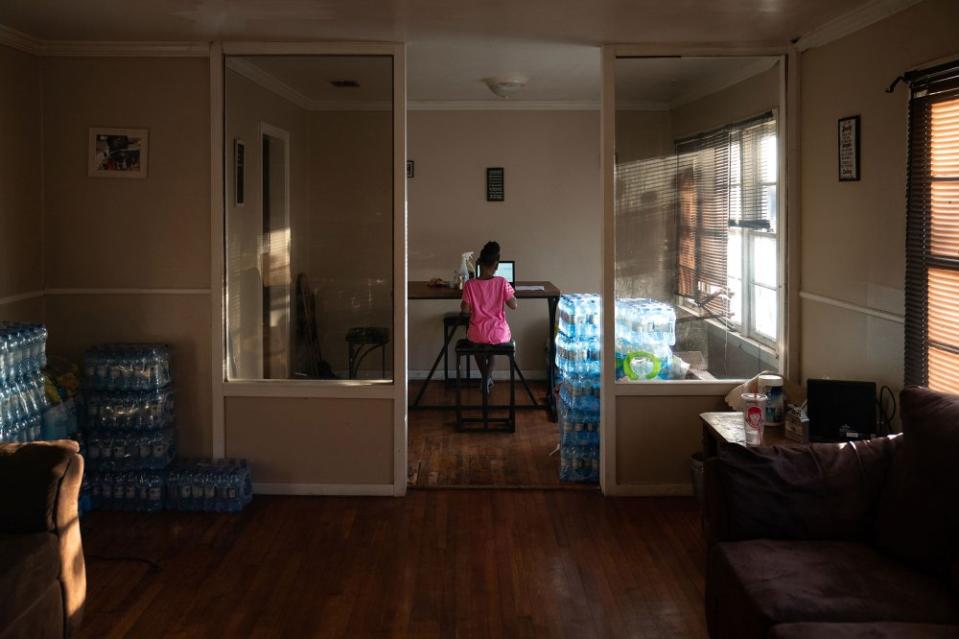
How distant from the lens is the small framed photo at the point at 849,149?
4289 mm

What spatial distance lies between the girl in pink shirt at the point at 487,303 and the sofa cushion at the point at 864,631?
4171 millimetres

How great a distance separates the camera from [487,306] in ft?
22.0

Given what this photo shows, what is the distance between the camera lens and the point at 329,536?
461 centimetres

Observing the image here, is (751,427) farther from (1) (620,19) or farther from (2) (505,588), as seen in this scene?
(1) (620,19)

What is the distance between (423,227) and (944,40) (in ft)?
17.9

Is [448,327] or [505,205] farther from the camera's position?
[505,205]

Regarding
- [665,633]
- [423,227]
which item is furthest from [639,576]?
[423,227]

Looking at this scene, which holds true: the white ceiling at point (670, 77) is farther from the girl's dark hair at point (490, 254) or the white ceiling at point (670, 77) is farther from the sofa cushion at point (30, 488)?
the sofa cushion at point (30, 488)

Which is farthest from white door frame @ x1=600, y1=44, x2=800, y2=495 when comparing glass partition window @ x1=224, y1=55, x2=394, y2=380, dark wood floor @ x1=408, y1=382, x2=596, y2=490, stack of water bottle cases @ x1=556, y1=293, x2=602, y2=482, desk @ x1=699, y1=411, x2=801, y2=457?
glass partition window @ x1=224, y1=55, x2=394, y2=380

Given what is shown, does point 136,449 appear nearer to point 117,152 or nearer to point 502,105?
point 117,152

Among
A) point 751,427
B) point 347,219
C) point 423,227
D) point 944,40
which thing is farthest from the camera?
point 423,227

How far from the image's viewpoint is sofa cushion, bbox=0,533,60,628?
2954 millimetres

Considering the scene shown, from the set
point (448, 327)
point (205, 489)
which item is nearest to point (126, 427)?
point (205, 489)

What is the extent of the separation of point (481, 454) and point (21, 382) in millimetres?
2833
